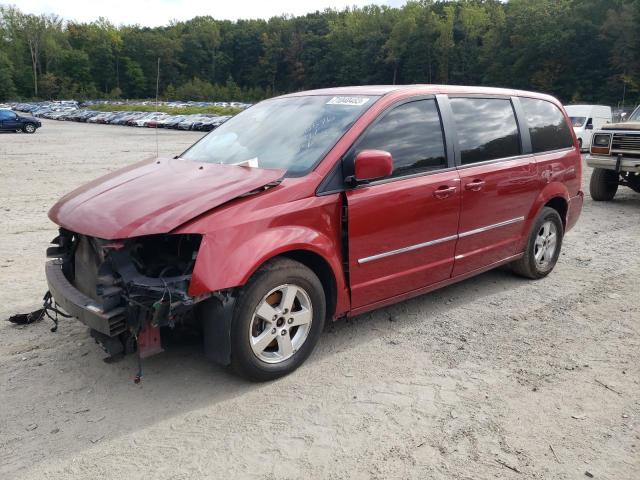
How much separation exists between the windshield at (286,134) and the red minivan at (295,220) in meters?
0.01

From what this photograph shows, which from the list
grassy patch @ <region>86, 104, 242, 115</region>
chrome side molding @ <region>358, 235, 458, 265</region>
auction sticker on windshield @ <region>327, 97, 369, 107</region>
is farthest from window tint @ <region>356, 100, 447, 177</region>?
grassy patch @ <region>86, 104, 242, 115</region>

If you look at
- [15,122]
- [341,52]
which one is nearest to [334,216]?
[15,122]

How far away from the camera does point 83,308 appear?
10.8ft

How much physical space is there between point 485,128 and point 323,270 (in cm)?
216

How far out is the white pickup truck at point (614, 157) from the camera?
998 centimetres

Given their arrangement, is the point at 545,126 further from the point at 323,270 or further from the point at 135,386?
the point at 135,386

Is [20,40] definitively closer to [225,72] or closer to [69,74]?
[69,74]

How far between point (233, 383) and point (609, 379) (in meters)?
2.48

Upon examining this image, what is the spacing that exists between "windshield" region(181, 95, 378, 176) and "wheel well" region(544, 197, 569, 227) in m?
2.66

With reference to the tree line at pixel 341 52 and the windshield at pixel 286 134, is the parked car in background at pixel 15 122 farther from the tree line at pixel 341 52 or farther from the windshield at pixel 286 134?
the tree line at pixel 341 52

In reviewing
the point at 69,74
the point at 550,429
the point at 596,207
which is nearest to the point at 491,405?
the point at 550,429

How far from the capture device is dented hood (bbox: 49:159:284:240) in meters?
3.23

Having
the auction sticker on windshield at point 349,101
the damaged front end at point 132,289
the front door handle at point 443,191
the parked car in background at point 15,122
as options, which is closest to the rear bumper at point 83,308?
the damaged front end at point 132,289

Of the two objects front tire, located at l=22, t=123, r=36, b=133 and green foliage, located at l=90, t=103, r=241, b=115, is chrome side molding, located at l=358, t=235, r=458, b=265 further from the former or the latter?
green foliage, located at l=90, t=103, r=241, b=115
